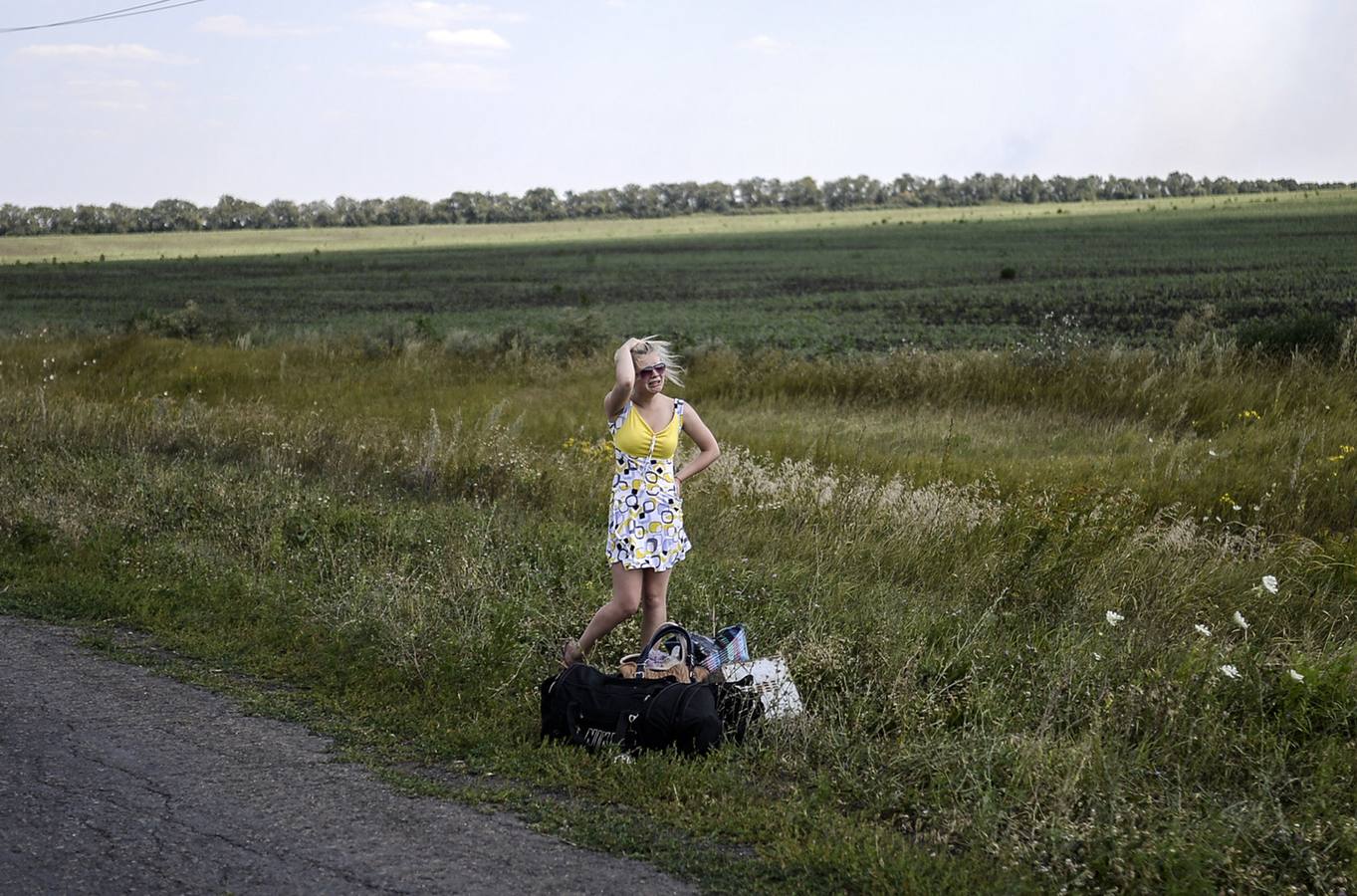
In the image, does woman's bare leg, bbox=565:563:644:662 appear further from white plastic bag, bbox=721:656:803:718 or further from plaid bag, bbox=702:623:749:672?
white plastic bag, bbox=721:656:803:718

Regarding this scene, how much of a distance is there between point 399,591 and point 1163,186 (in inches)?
5691

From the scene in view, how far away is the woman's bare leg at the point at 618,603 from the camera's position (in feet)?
20.1

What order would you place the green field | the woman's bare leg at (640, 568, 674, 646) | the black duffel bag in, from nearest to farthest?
the black duffel bag, the woman's bare leg at (640, 568, 674, 646), the green field

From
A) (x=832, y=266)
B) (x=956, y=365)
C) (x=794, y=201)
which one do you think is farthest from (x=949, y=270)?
(x=794, y=201)

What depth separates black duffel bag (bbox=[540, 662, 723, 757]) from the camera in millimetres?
5473

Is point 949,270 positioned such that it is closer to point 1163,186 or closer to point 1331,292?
point 1331,292

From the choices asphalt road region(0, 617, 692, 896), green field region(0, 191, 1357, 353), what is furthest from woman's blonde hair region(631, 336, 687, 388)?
green field region(0, 191, 1357, 353)

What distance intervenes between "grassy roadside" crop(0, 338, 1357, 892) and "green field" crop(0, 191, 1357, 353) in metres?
9.93

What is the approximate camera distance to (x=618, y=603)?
20.4 ft

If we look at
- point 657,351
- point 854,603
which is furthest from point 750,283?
point 657,351

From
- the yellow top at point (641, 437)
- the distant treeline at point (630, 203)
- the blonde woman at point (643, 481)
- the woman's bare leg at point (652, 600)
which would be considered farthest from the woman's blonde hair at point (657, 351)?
the distant treeline at point (630, 203)

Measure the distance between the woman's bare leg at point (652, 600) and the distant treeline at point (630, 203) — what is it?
82.6 meters

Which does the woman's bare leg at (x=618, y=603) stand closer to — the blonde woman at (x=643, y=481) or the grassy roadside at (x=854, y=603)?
the blonde woman at (x=643, y=481)

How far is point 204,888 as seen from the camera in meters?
4.15
